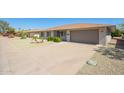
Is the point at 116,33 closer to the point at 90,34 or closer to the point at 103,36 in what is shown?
the point at 90,34

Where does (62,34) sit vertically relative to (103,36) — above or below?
above

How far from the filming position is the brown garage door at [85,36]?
708 inches

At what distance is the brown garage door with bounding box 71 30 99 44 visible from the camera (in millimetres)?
17984

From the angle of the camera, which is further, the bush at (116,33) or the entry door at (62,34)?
the bush at (116,33)

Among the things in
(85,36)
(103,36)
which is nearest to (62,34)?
(85,36)

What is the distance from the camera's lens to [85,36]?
19438 mm

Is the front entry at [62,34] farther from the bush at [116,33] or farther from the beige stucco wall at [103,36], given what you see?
the bush at [116,33]

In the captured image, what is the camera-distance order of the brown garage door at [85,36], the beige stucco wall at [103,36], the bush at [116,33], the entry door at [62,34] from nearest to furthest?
the beige stucco wall at [103,36]
the brown garage door at [85,36]
the entry door at [62,34]
the bush at [116,33]

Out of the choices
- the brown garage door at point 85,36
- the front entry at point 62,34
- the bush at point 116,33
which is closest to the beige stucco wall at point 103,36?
the brown garage door at point 85,36
